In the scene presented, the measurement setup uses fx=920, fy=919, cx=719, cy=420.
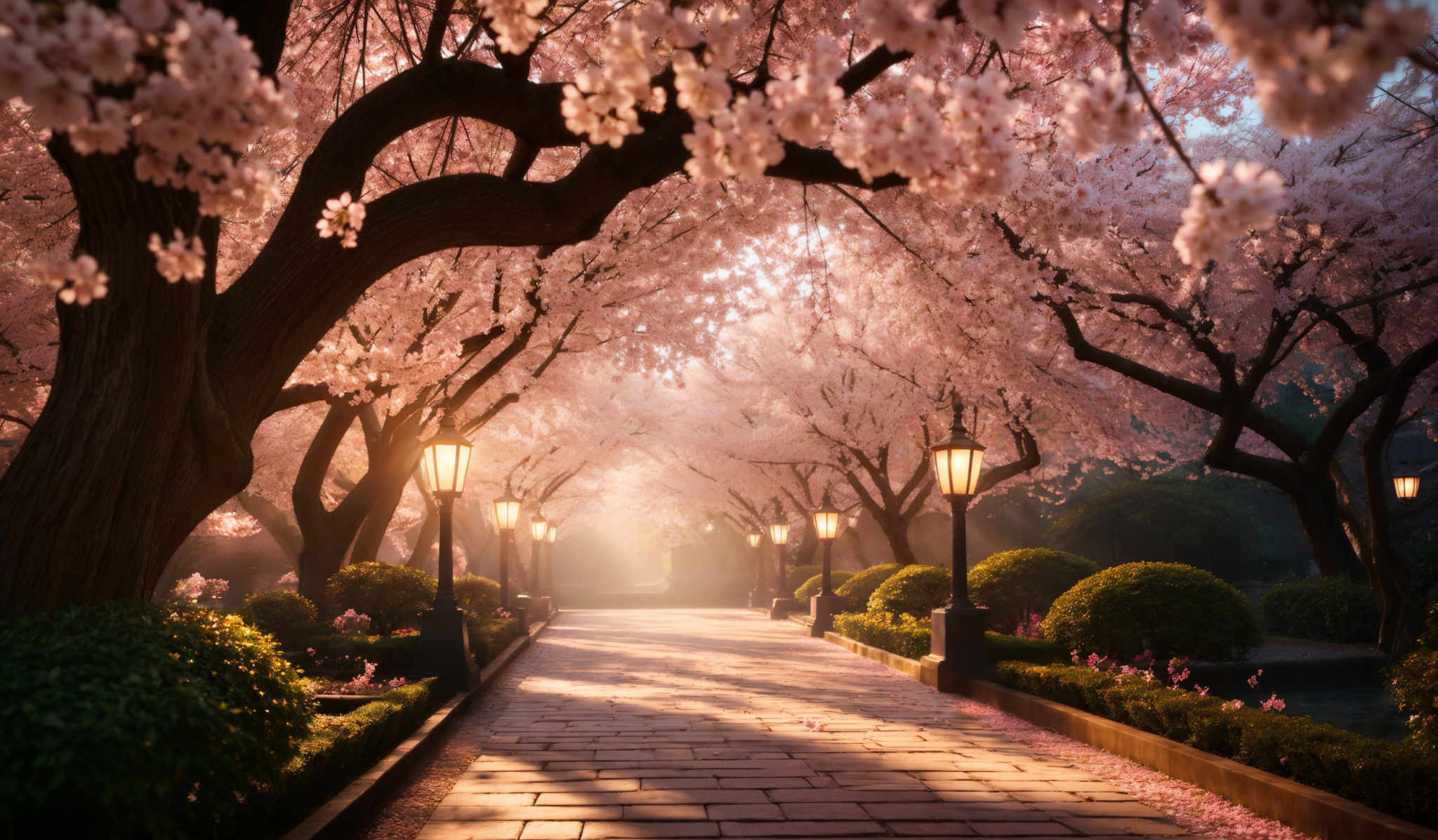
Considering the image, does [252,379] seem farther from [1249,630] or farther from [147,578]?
[1249,630]

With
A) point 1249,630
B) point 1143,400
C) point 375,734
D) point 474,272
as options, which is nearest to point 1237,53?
point 375,734

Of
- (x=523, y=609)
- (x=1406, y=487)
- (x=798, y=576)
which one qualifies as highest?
(x=1406, y=487)

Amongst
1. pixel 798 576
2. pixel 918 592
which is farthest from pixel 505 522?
pixel 798 576

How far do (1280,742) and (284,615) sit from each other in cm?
1133

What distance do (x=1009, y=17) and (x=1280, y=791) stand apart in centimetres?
464

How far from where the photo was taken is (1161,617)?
10539mm

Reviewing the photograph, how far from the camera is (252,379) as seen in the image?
5301 mm

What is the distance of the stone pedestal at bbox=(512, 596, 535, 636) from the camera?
20188mm

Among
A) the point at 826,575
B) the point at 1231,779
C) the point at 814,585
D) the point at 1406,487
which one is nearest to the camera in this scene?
the point at 1231,779

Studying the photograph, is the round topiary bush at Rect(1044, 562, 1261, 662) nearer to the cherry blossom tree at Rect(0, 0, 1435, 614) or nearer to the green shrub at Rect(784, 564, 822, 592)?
the cherry blossom tree at Rect(0, 0, 1435, 614)

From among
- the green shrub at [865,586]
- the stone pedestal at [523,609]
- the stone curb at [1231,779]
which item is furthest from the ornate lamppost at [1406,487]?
the stone pedestal at [523,609]

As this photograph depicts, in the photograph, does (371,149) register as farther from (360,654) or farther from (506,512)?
(506,512)

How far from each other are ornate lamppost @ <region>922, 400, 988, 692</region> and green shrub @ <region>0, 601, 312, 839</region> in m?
8.67

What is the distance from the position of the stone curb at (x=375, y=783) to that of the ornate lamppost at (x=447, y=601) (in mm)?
489
